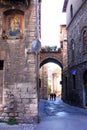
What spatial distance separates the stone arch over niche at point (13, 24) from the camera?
1178 cm

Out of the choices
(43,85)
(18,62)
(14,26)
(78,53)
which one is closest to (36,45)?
(18,62)

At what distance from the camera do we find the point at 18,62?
1153cm

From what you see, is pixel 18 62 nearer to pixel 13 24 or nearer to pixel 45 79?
pixel 13 24

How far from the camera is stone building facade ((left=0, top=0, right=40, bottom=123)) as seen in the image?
1120 centimetres

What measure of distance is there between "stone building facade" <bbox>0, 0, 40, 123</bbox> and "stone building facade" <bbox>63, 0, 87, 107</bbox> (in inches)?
360

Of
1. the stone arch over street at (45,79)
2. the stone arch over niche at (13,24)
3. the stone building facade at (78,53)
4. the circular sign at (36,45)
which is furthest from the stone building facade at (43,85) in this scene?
the circular sign at (36,45)

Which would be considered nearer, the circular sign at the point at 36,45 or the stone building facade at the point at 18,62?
the stone building facade at the point at 18,62

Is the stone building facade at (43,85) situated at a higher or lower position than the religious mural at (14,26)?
lower

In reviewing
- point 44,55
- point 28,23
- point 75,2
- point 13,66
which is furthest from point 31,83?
point 44,55

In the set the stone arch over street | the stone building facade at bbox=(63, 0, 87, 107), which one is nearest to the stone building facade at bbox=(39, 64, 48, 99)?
the stone arch over street

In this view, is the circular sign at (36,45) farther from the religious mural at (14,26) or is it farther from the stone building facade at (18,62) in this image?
the religious mural at (14,26)

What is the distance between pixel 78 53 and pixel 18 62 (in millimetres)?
11435

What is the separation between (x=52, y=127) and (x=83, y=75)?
10.9 meters

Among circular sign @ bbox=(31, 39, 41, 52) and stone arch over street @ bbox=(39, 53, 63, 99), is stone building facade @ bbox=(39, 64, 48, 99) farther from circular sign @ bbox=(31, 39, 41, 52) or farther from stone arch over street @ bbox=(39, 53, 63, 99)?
circular sign @ bbox=(31, 39, 41, 52)
